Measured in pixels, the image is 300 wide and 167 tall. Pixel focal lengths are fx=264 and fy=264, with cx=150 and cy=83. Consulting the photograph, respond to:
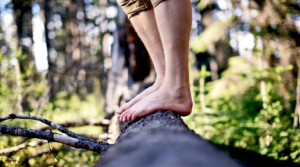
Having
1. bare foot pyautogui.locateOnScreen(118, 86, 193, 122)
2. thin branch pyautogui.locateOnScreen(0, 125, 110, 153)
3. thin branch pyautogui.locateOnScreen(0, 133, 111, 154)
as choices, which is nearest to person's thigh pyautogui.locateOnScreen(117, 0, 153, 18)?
bare foot pyautogui.locateOnScreen(118, 86, 193, 122)

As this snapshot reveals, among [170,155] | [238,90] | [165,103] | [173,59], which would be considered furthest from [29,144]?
[238,90]

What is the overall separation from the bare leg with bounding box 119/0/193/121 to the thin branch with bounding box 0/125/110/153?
0.69 ft

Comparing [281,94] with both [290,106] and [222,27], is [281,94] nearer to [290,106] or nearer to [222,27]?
[290,106]

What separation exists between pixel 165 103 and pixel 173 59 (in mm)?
231

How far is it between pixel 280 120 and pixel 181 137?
2702 mm

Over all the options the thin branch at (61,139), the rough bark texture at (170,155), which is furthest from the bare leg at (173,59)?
the rough bark texture at (170,155)

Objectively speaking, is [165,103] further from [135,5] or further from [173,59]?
[135,5]

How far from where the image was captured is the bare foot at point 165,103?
1326 mm

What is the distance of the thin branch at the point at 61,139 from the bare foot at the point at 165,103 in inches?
8.0

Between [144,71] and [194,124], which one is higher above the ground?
[144,71]

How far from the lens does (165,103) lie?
1.36 m

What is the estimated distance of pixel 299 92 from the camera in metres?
2.69

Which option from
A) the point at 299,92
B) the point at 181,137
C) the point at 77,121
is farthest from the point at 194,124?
the point at 181,137

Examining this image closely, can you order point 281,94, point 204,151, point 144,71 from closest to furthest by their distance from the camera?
1. point 204,151
2. point 281,94
3. point 144,71
